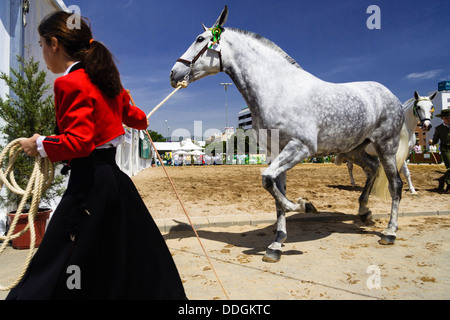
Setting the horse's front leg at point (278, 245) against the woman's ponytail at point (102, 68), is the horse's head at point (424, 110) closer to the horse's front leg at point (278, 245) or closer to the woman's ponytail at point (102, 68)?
the horse's front leg at point (278, 245)

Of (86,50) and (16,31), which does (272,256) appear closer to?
(86,50)

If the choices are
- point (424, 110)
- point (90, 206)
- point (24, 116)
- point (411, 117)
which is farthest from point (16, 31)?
point (411, 117)

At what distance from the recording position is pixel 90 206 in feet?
5.00

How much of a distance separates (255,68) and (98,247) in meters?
2.84

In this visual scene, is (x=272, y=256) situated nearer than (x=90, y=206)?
No

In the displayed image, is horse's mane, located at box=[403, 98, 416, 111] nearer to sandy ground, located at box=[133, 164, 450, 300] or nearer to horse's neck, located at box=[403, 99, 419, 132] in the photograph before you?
horse's neck, located at box=[403, 99, 419, 132]

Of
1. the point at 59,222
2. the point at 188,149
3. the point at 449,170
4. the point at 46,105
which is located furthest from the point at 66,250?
the point at 188,149

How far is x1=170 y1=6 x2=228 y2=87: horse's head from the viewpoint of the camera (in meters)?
3.57

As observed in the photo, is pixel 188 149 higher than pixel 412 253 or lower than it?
higher

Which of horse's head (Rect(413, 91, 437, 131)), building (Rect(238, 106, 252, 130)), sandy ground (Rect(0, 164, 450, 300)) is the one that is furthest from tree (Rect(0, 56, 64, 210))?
building (Rect(238, 106, 252, 130))

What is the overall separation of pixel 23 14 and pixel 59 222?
Result: 16.1 feet

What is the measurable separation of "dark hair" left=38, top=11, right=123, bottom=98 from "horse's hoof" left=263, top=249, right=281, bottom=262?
2.57 meters
